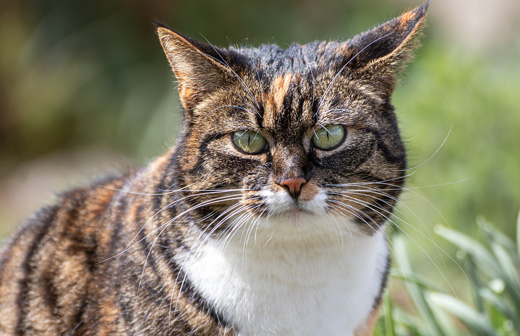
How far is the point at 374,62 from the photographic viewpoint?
1854mm

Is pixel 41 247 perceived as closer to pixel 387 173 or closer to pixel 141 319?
pixel 141 319

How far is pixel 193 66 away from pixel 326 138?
1.42 ft

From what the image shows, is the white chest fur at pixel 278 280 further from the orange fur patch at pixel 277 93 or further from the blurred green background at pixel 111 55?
the blurred green background at pixel 111 55

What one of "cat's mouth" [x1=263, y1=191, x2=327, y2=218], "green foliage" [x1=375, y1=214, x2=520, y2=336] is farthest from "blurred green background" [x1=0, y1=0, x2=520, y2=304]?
"cat's mouth" [x1=263, y1=191, x2=327, y2=218]

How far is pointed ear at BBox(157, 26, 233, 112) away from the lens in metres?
1.83

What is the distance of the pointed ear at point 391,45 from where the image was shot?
6.04 feet

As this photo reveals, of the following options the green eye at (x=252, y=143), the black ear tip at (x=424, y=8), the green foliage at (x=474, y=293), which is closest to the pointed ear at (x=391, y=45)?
the black ear tip at (x=424, y=8)

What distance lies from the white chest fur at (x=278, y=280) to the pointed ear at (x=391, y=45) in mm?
497

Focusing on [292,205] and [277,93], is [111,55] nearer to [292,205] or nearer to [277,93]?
[277,93]

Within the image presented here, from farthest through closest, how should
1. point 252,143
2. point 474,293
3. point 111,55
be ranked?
1. point 111,55
2. point 474,293
3. point 252,143

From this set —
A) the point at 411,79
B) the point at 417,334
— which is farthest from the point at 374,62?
the point at 411,79

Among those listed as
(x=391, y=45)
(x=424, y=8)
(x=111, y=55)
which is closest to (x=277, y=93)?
(x=391, y=45)

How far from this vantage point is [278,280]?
1900 millimetres

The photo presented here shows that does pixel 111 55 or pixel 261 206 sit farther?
pixel 111 55
